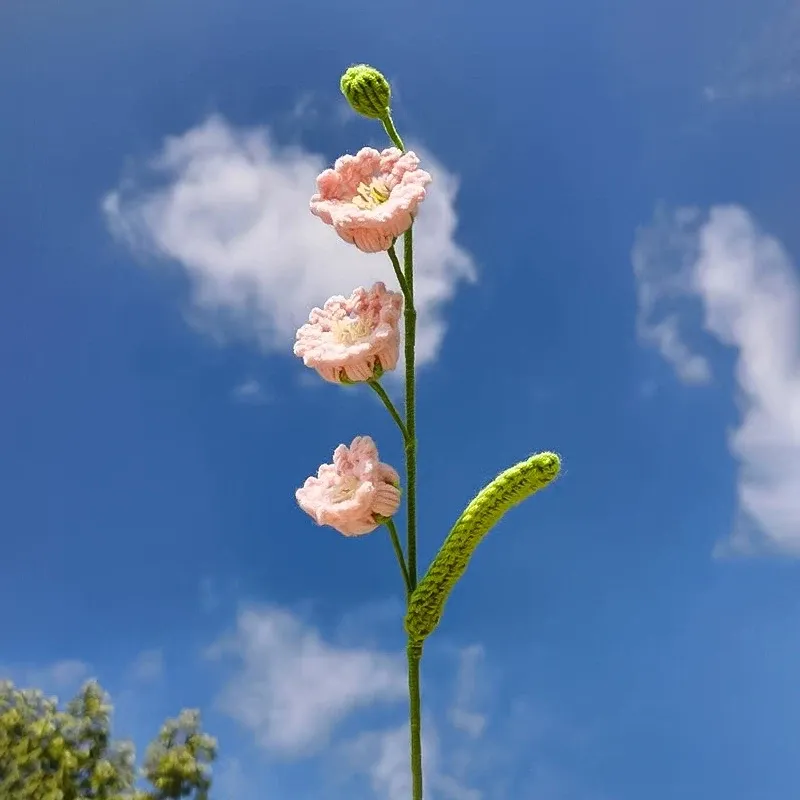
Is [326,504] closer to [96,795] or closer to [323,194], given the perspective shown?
[323,194]

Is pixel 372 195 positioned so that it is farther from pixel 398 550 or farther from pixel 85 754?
pixel 85 754

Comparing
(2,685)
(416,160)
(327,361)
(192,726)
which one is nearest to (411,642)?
(327,361)

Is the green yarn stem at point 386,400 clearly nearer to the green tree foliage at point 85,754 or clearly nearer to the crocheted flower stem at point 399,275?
the crocheted flower stem at point 399,275

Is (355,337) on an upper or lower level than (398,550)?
upper

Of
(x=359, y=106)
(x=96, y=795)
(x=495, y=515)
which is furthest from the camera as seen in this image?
(x=96, y=795)

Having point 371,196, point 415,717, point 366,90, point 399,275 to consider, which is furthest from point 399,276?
point 415,717
